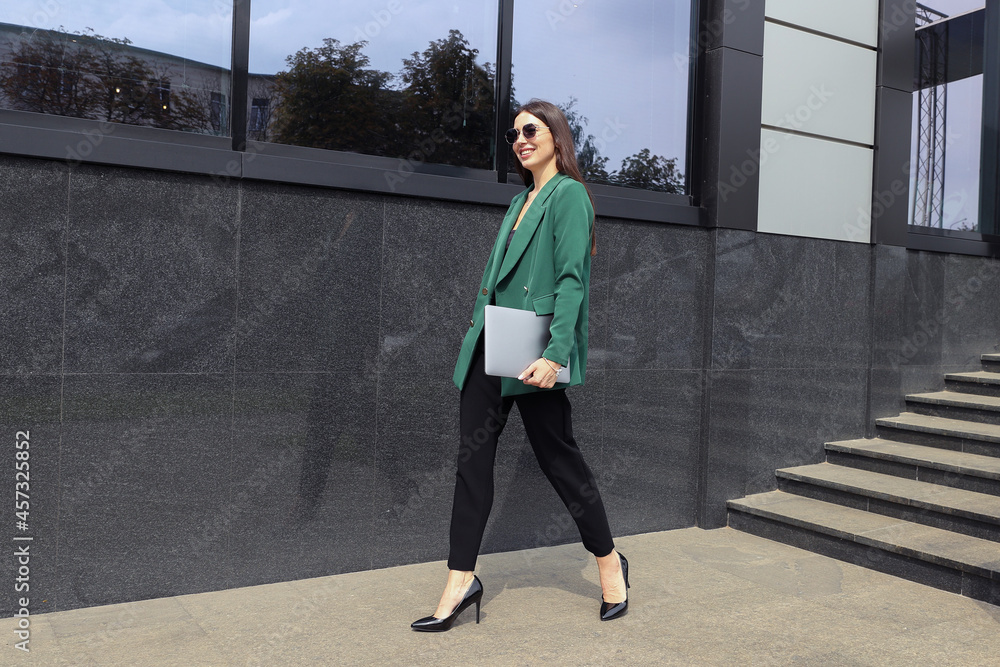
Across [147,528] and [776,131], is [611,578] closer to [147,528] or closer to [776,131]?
[147,528]

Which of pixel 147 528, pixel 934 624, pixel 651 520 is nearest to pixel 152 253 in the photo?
pixel 147 528

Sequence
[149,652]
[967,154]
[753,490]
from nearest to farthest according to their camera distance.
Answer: [149,652] → [753,490] → [967,154]

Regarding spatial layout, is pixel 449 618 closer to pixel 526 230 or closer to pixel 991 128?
pixel 526 230

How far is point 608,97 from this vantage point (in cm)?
515

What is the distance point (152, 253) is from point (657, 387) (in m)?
2.90

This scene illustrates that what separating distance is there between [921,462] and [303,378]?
12.3 feet

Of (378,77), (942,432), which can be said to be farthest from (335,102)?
(942,432)

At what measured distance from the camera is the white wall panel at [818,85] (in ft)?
17.8

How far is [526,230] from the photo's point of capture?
10.9 feet

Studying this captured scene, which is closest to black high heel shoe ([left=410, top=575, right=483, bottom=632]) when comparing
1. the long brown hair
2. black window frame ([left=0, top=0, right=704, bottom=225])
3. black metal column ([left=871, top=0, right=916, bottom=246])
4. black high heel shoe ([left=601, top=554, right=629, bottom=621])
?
black high heel shoe ([left=601, top=554, right=629, bottom=621])

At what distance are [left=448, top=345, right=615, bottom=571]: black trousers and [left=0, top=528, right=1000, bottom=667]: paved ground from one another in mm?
359

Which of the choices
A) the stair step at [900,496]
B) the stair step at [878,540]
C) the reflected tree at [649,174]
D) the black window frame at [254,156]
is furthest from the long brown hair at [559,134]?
the stair step at [900,496]

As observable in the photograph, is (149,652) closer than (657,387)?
Yes

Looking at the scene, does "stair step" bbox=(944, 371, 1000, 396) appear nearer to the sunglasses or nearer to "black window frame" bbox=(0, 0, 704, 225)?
"black window frame" bbox=(0, 0, 704, 225)
